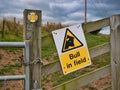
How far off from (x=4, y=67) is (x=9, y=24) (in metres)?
16.9

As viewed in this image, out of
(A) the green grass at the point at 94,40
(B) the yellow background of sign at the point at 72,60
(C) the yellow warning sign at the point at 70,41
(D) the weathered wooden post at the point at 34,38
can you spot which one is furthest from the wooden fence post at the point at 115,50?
(A) the green grass at the point at 94,40

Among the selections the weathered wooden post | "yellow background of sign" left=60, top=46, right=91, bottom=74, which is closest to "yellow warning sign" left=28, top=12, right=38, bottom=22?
the weathered wooden post

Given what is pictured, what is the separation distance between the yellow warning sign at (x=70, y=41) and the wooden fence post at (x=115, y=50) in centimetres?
67

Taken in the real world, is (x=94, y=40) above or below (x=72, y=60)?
above

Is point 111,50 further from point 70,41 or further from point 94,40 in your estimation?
point 94,40

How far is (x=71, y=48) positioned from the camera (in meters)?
4.45

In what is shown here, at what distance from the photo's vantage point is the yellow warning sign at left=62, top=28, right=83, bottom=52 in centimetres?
441

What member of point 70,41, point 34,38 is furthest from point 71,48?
point 34,38

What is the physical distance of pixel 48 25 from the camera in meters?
32.4

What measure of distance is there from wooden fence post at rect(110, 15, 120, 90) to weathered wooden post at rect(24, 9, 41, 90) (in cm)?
128

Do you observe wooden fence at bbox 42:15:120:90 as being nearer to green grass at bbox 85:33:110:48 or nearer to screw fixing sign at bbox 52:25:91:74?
screw fixing sign at bbox 52:25:91:74

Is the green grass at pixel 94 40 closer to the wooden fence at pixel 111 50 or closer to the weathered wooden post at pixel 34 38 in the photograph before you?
the wooden fence at pixel 111 50

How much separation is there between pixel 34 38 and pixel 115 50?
4.56ft

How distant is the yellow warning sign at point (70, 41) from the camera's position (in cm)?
441
